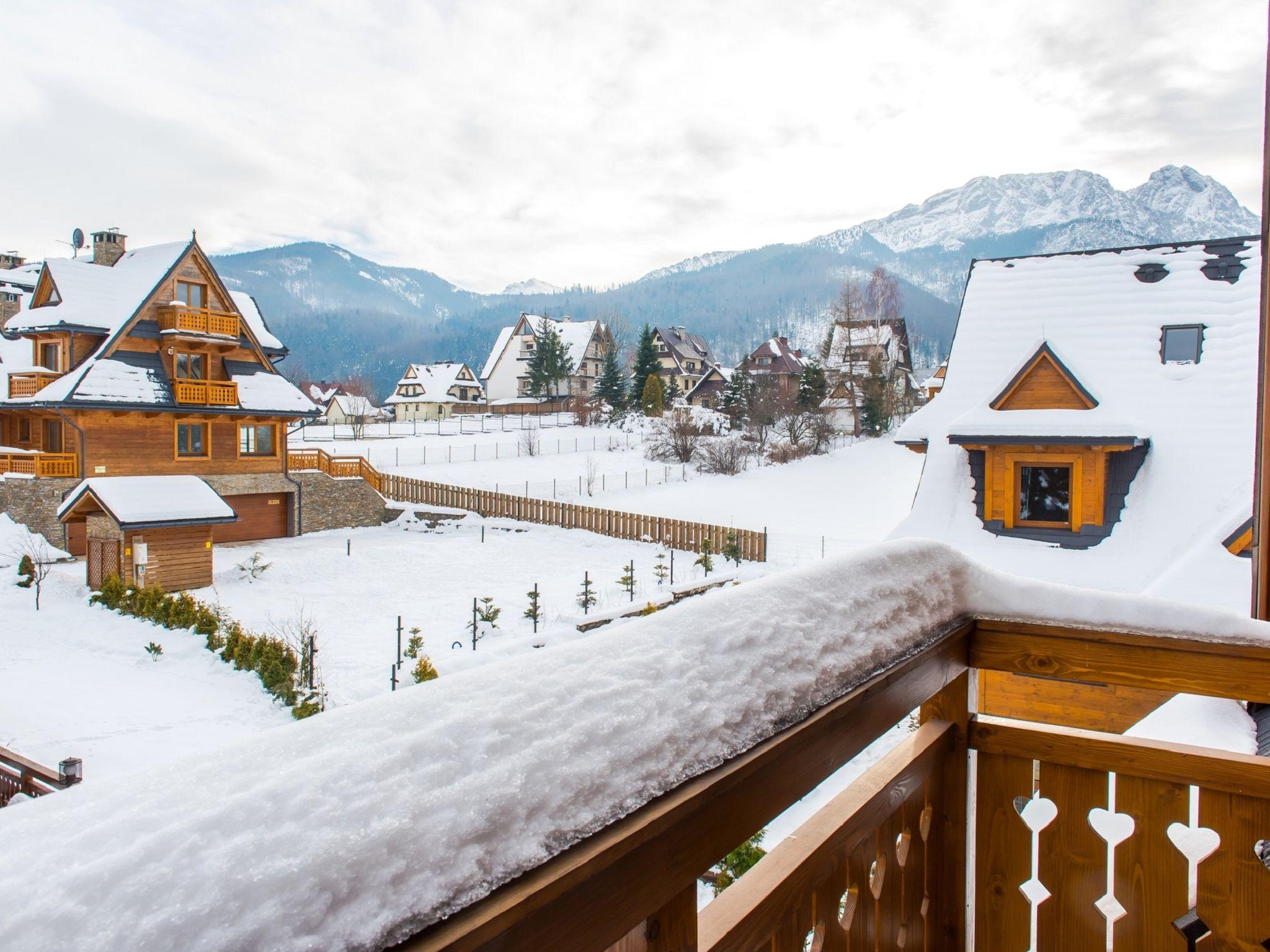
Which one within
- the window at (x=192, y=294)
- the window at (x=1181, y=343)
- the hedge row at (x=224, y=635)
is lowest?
the hedge row at (x=224, y=635)

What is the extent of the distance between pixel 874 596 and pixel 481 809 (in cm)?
77

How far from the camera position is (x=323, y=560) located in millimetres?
14227

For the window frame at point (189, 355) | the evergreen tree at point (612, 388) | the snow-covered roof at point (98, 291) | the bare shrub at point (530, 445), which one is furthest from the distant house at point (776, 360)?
the snow-covered roof at point (98, 291)

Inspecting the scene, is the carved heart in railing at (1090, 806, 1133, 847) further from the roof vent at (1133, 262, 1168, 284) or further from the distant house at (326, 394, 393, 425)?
the distant house at (326, 394, 393, 425)

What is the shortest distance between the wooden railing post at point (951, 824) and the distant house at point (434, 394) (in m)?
43.3

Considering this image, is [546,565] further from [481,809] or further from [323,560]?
[481,809]

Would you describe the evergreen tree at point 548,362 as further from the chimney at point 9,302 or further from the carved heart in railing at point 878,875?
the carved heart in railing at point 878,875

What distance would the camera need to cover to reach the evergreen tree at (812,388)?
27281mm

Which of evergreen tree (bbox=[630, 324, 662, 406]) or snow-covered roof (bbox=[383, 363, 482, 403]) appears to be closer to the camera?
evergreen tree (bbox=[630, 324, 662, 406])

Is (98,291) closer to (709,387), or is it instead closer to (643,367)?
(643,367)

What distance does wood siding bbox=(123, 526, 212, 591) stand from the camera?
39.8 ft

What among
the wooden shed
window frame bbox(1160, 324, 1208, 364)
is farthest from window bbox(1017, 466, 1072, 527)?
the wooden shed

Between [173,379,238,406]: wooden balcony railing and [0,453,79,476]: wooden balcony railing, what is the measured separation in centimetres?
224

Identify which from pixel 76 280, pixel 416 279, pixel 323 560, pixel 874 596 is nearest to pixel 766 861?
pixel 874 596
